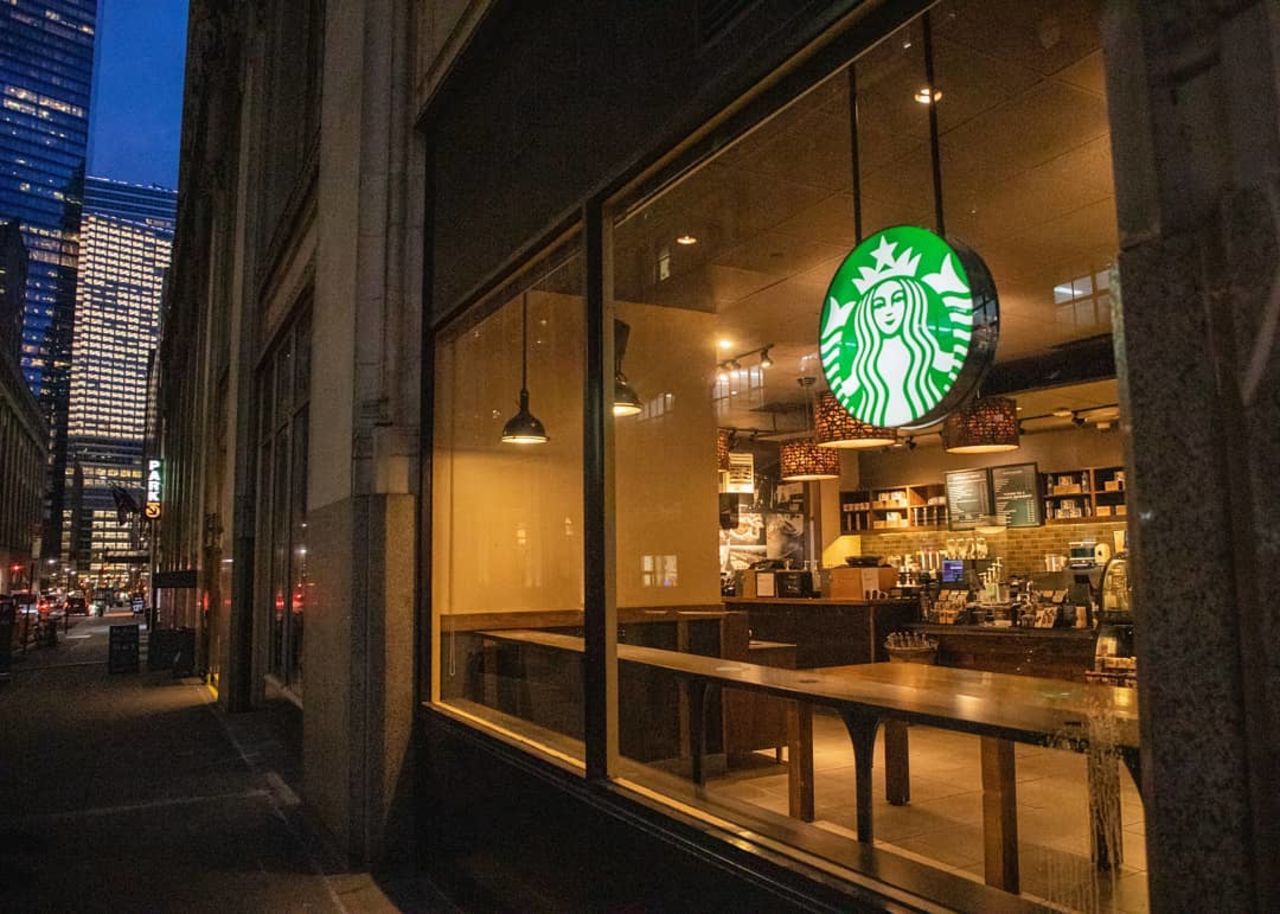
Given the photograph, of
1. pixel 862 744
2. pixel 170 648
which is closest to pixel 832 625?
pixel 862 744

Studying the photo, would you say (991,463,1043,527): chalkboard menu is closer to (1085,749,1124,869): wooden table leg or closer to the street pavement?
the street pavement

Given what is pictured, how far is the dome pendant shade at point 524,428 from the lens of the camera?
7.48 meters

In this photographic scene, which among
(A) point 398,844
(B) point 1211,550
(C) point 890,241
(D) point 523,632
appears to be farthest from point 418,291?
(B) point 1211,550

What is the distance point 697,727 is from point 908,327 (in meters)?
3.46

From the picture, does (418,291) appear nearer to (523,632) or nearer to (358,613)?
(358,613)

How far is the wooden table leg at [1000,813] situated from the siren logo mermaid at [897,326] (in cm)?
216

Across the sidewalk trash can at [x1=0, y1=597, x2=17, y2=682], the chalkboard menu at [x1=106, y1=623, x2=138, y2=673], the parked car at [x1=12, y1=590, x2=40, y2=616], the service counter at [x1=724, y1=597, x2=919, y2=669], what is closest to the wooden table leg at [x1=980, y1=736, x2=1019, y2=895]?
the service counter at [x1=724, y1=597, x2=919, y2=669]

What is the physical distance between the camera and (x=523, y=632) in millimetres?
Result: 7246

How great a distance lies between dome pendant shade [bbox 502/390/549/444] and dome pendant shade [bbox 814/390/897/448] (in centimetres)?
245

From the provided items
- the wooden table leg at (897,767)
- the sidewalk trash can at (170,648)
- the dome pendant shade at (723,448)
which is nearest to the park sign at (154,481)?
the sidewalk trash can at (170,648)

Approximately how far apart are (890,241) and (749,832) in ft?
6.72

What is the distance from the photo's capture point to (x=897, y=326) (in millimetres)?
3021

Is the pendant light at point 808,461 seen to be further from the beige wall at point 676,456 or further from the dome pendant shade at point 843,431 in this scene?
the dome pendant shade at point 843,431

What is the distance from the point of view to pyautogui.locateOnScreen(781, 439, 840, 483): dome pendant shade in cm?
1098
